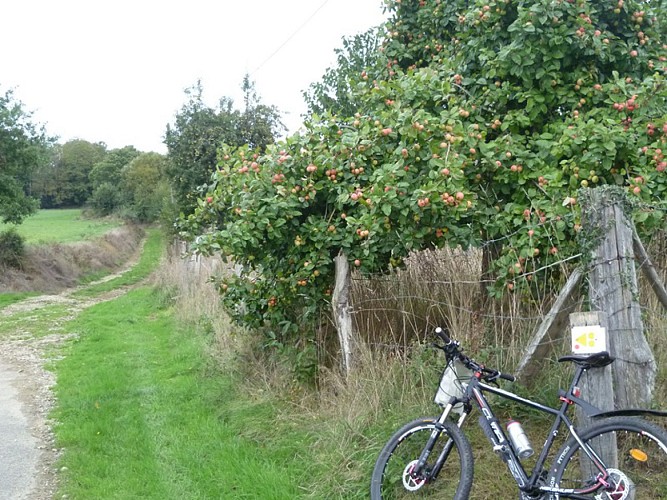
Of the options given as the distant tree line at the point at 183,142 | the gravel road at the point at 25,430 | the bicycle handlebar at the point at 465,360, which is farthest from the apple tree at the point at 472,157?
the distant tree line at the point at 183,142

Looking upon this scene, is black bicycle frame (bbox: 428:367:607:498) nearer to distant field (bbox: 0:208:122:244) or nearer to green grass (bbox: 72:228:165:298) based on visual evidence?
green grass (bbox: 72:228:165:298)

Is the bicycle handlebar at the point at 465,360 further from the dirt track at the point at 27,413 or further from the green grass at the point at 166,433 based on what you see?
the dirt track at the point at 27,413

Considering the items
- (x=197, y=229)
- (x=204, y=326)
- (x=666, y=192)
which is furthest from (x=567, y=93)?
(x=204, y=326)

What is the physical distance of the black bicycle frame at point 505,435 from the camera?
11.4 feet

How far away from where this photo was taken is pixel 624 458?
3822 mm

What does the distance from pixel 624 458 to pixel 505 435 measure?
72cm

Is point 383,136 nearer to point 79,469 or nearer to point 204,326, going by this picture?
point 79,469

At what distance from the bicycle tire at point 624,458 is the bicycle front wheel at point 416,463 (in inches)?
24.3

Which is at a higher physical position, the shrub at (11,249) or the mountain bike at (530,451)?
the shrub at (11,249)

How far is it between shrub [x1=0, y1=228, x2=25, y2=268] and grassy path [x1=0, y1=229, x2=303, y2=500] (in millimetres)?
13070

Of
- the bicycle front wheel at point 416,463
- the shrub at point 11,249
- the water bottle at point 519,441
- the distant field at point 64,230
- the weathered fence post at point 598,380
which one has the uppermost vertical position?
the distant field at point 64,230

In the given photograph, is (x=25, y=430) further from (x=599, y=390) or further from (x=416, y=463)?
(x=599, y=390)

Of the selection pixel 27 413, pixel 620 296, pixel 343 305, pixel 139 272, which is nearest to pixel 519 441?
pixel 620 296

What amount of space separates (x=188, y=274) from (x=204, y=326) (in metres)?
6.11
